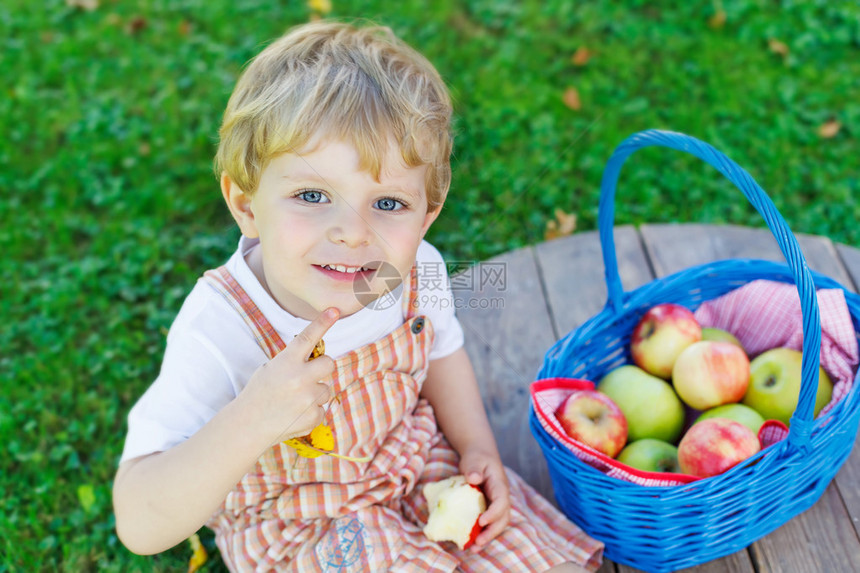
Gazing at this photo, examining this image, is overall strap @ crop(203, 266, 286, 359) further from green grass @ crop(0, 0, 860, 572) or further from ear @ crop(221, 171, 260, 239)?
green grass @ crop(0, 0, 860, 572)

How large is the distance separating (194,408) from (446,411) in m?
0.55

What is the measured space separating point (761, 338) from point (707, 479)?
595mm

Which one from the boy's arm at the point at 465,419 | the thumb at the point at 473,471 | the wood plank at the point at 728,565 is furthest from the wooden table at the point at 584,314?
the thumb at the point at 473,471

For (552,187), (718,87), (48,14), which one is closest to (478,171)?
(552,187)

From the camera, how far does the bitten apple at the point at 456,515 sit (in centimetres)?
137

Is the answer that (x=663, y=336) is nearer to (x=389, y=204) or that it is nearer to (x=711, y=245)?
(x=711, y=245)

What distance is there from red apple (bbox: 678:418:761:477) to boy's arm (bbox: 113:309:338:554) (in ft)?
2.28

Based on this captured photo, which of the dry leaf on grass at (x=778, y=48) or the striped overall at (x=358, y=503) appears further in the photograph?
the dry leaf on grass at (x=778, y=48)

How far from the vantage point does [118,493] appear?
4.07 feet

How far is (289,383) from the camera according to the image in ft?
3.75

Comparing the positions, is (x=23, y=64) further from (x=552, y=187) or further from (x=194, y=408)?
(x=194, y=408)

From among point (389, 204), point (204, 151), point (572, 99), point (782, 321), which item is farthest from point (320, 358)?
point (572, 99)

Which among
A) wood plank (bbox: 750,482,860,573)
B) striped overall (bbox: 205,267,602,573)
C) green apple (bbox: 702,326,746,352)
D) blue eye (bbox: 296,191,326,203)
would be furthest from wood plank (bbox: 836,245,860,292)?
blue eye (bbox: 296,191,326,203)

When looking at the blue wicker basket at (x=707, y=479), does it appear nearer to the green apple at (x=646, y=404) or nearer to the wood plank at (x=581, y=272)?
the green apple at (x=646, y=404)
